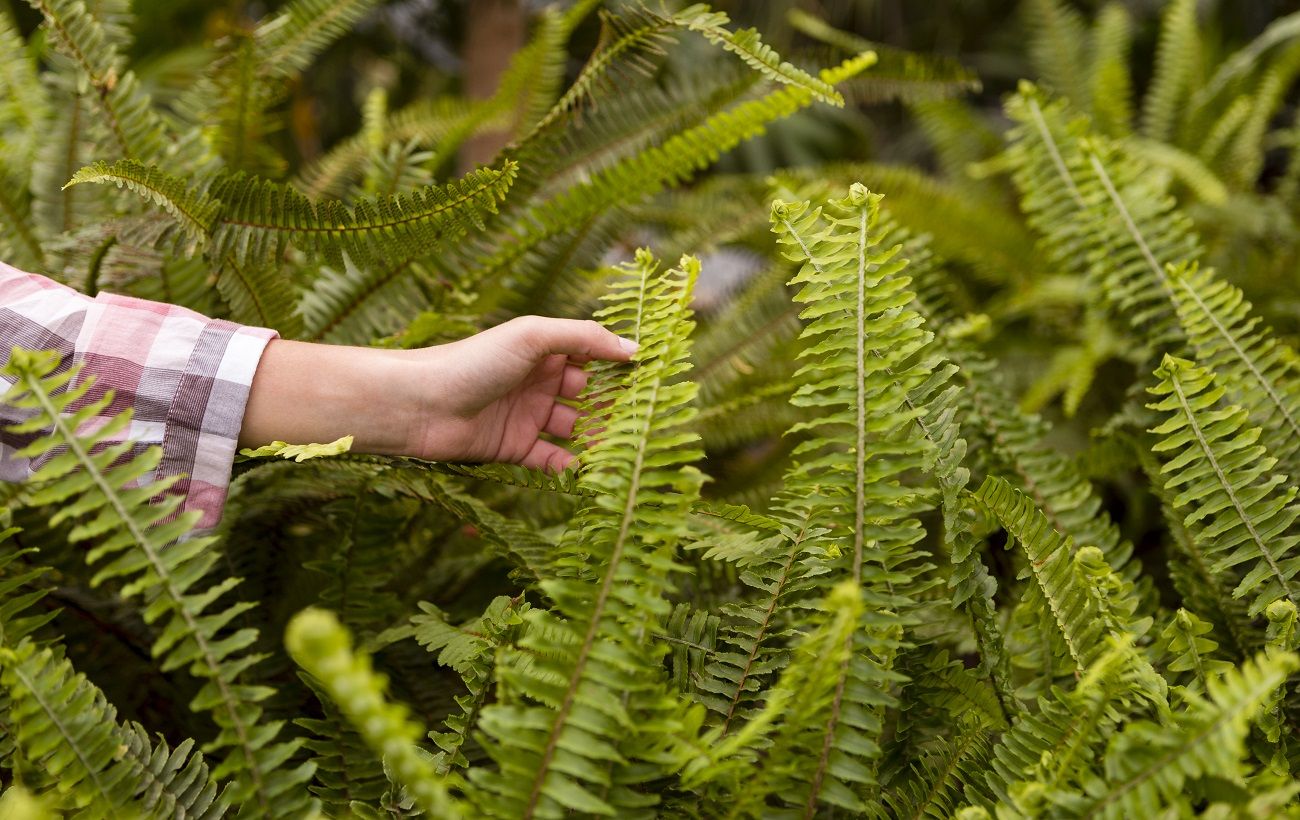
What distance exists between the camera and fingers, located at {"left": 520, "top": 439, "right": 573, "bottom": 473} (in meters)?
0.80

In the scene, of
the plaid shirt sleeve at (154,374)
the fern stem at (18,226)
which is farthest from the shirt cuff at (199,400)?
the fern stem at (18,226)

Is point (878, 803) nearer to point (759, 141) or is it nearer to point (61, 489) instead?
point (61, 489)

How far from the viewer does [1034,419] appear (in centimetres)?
82

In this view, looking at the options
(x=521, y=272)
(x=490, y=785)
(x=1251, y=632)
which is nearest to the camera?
(x=490, y=785)

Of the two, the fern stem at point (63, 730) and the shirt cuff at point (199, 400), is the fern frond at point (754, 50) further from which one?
the fern stem at point (63, 730)

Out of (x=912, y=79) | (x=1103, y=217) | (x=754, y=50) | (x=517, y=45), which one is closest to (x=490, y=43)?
(x=517, y=45)

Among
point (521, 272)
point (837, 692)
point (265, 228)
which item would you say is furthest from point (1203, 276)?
point (265, 228)

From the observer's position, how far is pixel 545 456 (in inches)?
31.9

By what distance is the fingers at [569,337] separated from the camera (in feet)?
2.23

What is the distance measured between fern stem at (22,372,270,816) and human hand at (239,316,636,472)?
18 centimetres

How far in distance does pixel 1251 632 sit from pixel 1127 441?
0.74 ft

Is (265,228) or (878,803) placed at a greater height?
(265,228)

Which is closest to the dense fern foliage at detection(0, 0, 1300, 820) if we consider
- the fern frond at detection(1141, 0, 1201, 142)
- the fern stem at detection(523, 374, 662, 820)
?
the fern stem at detection(523, 374, 662, 820)

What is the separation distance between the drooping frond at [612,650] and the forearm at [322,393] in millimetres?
203
